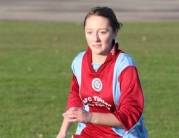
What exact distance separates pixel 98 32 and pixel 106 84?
36 cm

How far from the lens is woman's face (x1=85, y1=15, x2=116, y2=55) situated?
4.78 meters

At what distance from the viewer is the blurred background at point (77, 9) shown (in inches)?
974

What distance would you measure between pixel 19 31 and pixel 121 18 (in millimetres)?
4697

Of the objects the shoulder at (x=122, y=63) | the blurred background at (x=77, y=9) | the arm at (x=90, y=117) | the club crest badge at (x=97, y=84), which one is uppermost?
the shoulder at (x=122, y=63)

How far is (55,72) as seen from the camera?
45.2ft

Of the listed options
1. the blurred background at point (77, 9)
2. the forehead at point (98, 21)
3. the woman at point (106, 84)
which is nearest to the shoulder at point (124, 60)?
the woman at point (106, 84)

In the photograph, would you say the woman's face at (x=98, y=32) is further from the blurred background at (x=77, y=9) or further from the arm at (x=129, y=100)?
the blurred background at (x=77, y=9)

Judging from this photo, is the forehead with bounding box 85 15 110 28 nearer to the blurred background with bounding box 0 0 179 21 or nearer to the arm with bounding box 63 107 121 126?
the arm with bounding box 63 107 121 126

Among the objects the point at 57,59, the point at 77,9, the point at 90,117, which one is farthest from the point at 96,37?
the point at 77,9

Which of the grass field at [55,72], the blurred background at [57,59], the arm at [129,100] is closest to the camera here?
the arm at [129,100]

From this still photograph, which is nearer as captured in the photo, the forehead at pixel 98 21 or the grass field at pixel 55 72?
the forehead at pixel 98 21

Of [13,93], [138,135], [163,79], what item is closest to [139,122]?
[138,135]

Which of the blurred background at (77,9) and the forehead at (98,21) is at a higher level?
the forehead at (98,21)

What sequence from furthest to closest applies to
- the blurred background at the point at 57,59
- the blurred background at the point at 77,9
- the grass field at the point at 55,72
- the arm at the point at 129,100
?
the blurred background at the point at 77,9
the blurred background at the point at 57,59
the grass field at the point at 55,72
the arm at the point at 129,100
